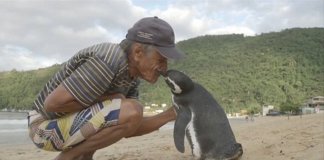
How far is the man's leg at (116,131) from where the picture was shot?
2.72 metres

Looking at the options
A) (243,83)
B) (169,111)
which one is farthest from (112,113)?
(243,83)

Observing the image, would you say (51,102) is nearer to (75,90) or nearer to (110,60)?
(75,90)

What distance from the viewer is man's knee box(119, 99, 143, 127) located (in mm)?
2711

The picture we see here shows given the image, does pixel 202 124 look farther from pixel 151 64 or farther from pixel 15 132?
pixel 15 132

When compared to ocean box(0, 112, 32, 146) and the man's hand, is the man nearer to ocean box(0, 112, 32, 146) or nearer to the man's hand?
the man's hand

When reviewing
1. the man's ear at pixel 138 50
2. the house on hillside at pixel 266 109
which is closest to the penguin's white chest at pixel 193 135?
the man's ear at pixel 138 50

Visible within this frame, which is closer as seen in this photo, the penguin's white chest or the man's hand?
the man's hand

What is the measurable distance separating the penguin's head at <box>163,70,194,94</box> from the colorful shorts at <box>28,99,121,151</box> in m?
0.37

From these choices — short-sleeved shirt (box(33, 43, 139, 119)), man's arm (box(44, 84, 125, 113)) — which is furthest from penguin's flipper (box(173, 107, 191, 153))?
man's arm (box(44, 84, 125, 113))

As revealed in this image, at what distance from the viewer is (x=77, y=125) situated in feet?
9.00

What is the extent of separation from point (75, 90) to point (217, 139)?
3.53 ft

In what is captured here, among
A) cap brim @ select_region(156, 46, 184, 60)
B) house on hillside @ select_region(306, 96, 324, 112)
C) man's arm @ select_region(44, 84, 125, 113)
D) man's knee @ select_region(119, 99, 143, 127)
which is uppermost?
cap brim @ select_region(156, 46, 184, 60)

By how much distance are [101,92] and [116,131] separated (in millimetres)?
261

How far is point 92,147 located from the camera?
2.78 metres
